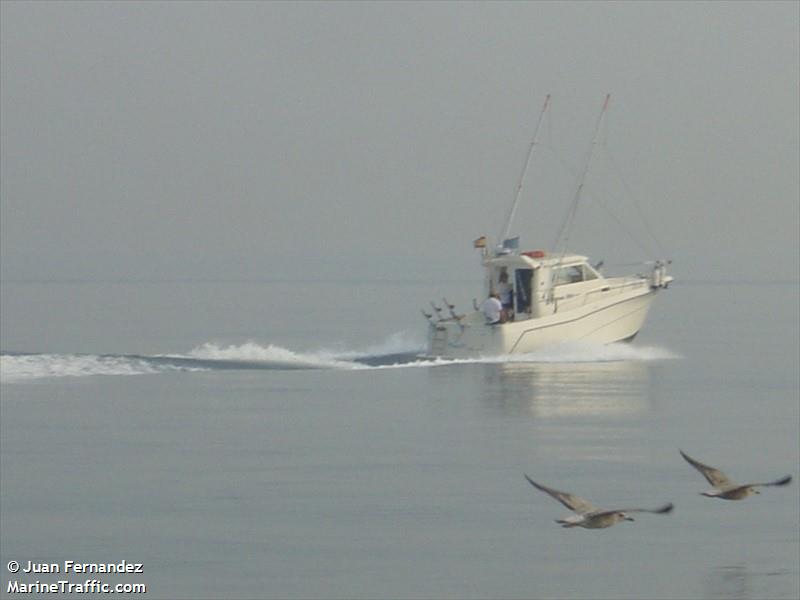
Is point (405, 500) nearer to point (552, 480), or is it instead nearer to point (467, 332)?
point (552, 480)

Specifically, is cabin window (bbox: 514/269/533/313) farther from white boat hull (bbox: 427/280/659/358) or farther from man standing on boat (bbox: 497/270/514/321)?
white boat hull (bbox: 427/280/659/358)

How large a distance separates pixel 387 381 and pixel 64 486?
67.8 feet

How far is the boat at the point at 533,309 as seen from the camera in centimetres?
5103

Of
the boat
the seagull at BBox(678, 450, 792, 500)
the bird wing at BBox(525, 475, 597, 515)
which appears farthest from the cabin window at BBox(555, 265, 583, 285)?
the bird wing at BBox(525, 475, 597, 515)

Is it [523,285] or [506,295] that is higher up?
[523,285]

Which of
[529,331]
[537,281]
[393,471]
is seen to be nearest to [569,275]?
[537,281]

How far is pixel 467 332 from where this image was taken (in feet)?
168

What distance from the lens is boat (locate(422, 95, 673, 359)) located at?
5103 centimetres

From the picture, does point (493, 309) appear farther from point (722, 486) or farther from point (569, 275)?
point (722, 486)

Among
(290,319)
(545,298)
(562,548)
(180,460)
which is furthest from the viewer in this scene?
(290,319)

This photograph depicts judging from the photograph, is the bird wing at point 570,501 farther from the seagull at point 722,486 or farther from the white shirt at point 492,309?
the white shirt at point 492,309

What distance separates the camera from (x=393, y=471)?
31.5 metres

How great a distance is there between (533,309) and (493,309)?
1647 millimetres

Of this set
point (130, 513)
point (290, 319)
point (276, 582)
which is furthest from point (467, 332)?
point (290, 319)
